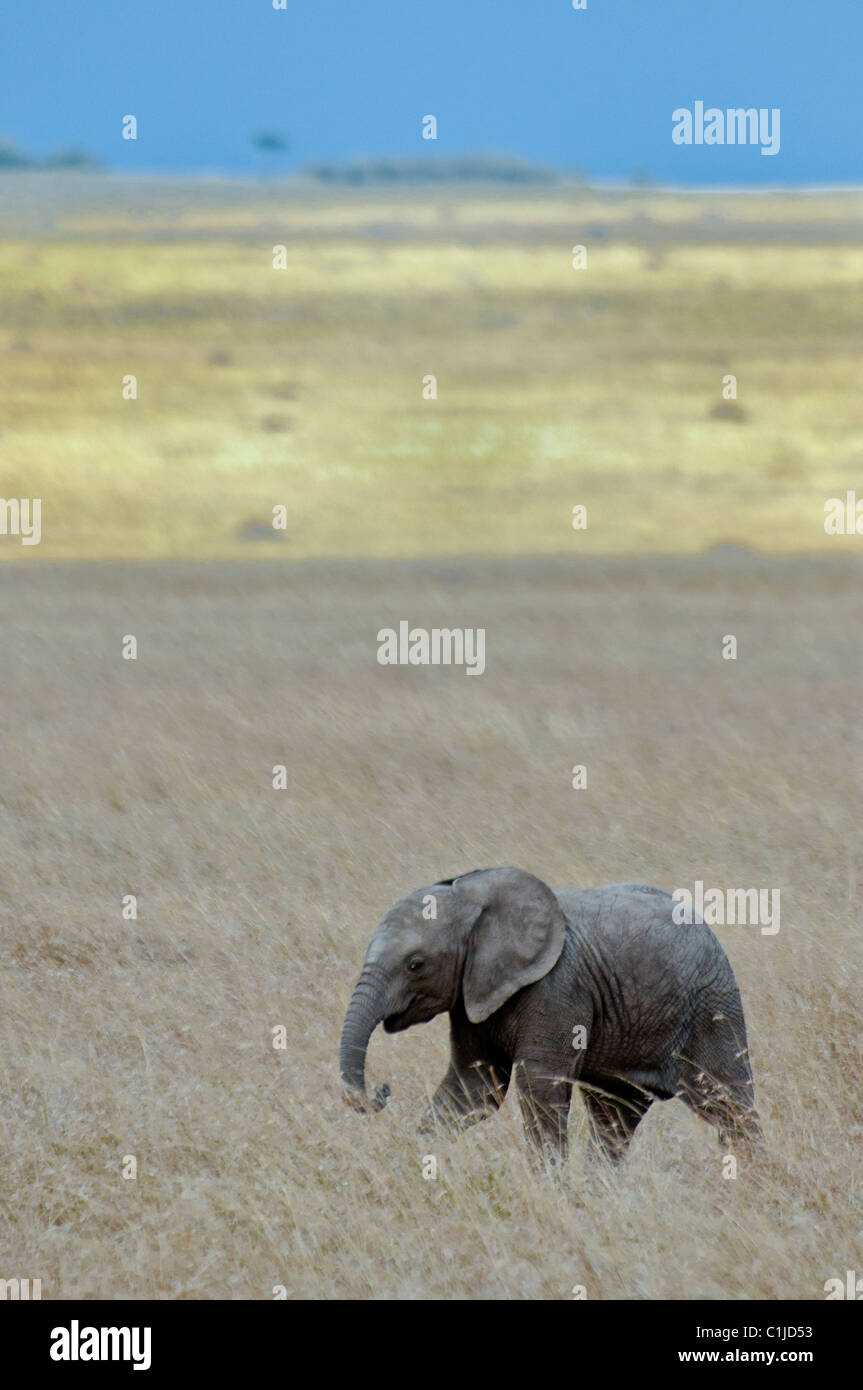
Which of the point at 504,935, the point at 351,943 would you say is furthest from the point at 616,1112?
the point at 351,943

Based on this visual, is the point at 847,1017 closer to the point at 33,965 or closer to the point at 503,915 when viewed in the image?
the point at 503,915

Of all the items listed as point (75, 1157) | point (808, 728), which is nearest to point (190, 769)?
point (808, 728)

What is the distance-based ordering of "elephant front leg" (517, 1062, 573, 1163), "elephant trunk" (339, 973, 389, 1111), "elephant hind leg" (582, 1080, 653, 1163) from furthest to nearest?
"elephant hind leg" (582, 1080, 653, 1163) → "elephant front leg" (517, 1062, 573, 1163) → "elephant trunk" (339, 973, 389, 1111)

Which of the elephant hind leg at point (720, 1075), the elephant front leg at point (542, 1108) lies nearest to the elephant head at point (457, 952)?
the elephant front leg at point (542, 1108)

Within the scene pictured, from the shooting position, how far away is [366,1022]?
6.29 metres

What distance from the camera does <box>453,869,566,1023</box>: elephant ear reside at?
255 inches

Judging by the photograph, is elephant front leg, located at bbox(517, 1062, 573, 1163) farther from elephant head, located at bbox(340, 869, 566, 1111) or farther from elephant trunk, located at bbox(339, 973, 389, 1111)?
elephant trunk, located at bbox(339, 973, 389, 1111)

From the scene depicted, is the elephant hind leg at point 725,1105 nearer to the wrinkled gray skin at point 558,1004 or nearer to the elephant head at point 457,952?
the wrinkled gray skin at point 558,1004

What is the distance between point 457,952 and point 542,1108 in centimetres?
76

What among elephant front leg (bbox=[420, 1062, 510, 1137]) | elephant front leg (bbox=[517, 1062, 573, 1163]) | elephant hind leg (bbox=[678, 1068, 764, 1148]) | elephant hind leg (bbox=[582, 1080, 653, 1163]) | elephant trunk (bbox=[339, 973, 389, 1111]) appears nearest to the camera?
elephant trunk (bbox=[339, 973, 389, 1111])

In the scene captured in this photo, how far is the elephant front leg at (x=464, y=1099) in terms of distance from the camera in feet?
21.8

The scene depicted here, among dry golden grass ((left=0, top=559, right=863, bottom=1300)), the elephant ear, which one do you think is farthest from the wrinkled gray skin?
dry golden grass ((left=0, top=559, right=863, bottom=1300))

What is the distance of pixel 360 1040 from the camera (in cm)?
625
